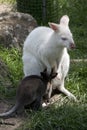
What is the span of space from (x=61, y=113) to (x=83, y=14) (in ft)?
16.9

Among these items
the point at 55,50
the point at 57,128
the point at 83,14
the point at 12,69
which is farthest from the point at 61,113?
the point at 83,14

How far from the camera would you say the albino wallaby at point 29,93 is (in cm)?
602

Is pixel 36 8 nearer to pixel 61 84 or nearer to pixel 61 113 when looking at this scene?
pixel 61 84

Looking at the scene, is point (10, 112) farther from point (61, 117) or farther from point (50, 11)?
point (50, 11)

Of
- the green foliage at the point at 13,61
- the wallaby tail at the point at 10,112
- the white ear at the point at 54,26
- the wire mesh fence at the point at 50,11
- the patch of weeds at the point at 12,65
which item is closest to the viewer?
the wallaby tail at the point at 10,112

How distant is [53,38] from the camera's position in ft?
21.5

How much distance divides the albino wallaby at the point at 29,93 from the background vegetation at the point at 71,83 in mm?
172

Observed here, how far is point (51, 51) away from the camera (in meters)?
6.55

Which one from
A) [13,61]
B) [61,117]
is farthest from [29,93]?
[13,61]

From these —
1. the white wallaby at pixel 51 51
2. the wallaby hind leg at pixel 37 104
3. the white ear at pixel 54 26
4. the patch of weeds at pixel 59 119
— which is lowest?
the patch of weeds at pixel 59 119

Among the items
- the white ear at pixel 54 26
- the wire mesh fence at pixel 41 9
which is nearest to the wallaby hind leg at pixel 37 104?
the white ear at pixel 54 26

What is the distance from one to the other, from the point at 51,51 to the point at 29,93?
82 cm

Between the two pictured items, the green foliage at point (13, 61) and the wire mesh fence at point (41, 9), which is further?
the wire mesh fence at point (41, 9)

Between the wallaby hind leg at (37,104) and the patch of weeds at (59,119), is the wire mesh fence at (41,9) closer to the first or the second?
the wallaby hind leg at (37,104)
